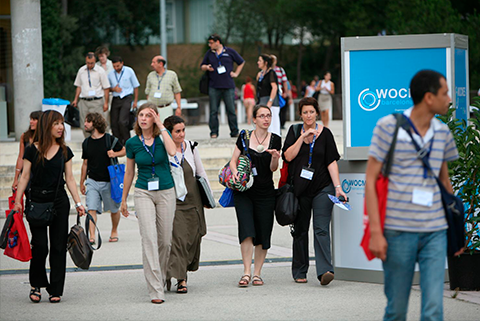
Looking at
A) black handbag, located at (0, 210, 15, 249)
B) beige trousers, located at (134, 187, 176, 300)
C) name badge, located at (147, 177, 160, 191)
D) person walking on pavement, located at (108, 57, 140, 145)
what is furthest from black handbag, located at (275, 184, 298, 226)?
person walking on pavement, located at (108, 57, 140, 145)

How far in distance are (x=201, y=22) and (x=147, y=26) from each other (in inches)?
322

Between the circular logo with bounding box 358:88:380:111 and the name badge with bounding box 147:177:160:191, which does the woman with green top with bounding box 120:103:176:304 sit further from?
the circular logo with bounding box 358:88:380:111

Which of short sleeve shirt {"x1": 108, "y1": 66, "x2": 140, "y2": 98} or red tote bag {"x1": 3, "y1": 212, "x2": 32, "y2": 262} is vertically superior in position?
short sleeve shirt {"x1": 108, "y1": 66, "x2": 140, "y2": 98}

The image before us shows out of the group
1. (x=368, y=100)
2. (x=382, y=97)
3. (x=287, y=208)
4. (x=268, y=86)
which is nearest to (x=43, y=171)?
(x=287, y=208)

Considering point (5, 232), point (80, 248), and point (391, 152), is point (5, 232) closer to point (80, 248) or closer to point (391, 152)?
point (80, 248)

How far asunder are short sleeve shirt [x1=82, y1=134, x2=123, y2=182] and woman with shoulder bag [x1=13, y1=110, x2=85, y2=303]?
2.82 meters

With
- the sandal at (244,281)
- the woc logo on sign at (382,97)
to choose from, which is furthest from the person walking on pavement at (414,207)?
the sandal at (244,281)

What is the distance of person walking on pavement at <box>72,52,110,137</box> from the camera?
49.5 feet

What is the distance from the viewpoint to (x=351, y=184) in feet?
26.4

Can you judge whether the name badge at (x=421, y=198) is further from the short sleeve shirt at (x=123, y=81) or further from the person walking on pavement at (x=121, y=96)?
the short sleeve shirt at (x=123, y=81)

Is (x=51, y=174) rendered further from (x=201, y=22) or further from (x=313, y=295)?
(x=201, y=22)

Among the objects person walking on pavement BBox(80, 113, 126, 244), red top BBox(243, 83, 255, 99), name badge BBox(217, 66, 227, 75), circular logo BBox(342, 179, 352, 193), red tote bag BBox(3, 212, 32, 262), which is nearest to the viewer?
red tote bag BBox(3, 212, 32, 262)

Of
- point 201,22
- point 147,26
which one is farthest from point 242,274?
point 201,22

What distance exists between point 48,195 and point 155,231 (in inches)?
40.8
